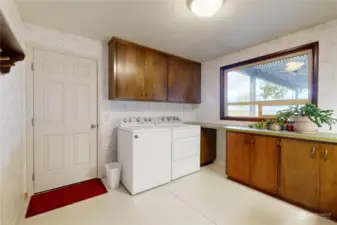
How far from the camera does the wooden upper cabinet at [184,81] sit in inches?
126

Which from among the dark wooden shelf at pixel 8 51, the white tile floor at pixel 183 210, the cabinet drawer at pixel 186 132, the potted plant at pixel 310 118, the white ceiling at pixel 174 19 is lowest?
the white tile floor at pixel 183 210

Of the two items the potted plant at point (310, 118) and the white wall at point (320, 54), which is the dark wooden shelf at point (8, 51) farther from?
the white wall at point (320, 54)

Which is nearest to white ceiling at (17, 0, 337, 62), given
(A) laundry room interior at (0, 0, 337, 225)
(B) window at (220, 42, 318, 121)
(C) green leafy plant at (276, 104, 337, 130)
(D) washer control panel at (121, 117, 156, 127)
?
A: (A) laundry room interior at (0, 0, 337, 225)

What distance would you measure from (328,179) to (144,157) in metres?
2.09

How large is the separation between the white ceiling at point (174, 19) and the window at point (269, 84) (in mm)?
395

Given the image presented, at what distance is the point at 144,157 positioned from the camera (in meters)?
2.19

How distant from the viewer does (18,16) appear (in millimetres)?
1815

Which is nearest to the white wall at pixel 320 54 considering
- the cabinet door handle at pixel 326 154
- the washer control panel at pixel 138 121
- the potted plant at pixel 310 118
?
the potted plant at pixel 310 118

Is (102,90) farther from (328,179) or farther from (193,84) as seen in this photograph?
(328,179)

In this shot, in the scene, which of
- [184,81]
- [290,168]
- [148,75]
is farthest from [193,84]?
[290,168]

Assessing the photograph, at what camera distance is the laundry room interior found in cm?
166

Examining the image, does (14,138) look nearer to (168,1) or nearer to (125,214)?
(125,214)

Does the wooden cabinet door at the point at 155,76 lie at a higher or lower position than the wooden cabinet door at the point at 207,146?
higher

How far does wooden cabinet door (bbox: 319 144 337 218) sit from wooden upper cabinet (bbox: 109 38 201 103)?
7.63 ft
